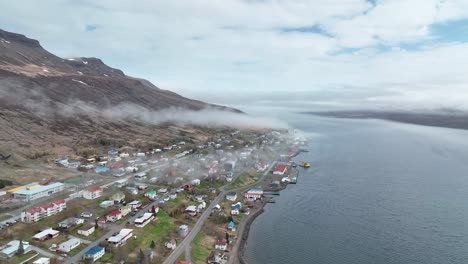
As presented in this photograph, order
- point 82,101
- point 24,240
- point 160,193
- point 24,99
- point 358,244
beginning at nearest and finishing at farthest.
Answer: point 24,240 → point 358,244 → point 160,193 → point 24,99 → point 82,101

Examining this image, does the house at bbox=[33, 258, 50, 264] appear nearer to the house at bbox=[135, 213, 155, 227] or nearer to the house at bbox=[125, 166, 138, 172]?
the house at bbox=[135, 213, 155, 227]

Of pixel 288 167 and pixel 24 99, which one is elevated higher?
pixel 24 99

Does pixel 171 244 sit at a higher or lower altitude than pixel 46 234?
lower

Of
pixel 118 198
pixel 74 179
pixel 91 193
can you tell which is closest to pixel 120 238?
pixel 118 198

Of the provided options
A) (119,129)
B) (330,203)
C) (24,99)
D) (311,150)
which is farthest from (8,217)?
(311,150)

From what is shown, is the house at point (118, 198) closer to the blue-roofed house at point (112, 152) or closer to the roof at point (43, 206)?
the roof at point (43, 206)

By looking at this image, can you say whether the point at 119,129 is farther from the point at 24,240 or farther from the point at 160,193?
the point at 24,240

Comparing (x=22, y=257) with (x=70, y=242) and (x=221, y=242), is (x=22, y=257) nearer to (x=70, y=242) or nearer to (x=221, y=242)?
(x=70, y=242)

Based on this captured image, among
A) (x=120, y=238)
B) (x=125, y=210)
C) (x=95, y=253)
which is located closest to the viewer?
(x=95, y=253)
